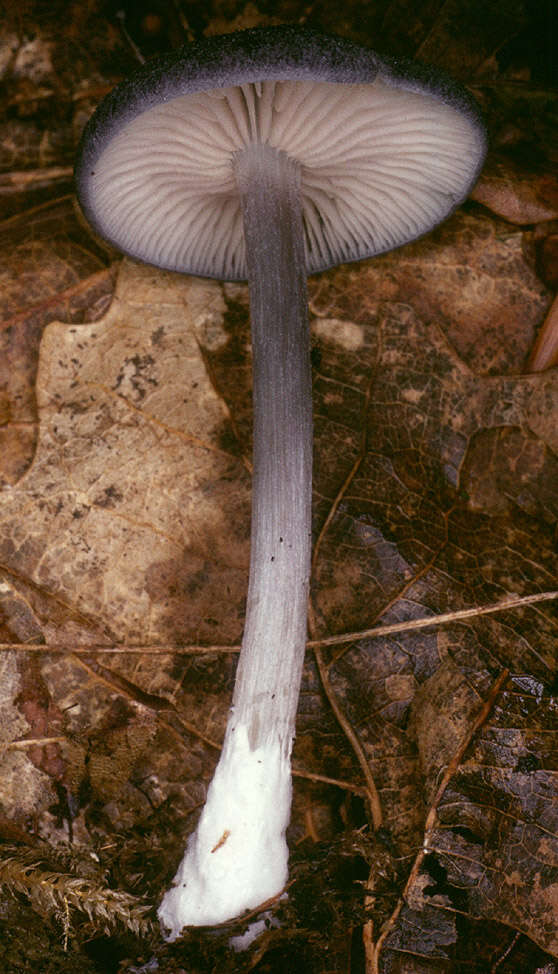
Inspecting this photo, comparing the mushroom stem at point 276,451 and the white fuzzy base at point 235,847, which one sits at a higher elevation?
the mushroom stem at point 276,451

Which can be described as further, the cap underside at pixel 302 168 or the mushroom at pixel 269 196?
the cap underside at pixel 302 168

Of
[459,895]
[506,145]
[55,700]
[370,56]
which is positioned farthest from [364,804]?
[506,145]

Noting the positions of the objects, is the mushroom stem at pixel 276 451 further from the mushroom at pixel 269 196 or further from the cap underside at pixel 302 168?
the cap underside at pixel 302 168

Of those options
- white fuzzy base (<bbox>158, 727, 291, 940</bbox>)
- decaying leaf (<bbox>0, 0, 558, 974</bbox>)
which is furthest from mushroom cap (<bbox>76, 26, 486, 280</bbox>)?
white fuzzy base (<bbox>158, 727, 291, 940</bbox>)

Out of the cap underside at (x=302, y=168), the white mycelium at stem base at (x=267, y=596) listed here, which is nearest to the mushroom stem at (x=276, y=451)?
the white mycelium at stem base at (x=267, y=596)

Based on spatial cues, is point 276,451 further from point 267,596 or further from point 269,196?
point 269,196

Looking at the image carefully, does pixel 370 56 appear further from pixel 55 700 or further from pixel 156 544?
pixel 55 700

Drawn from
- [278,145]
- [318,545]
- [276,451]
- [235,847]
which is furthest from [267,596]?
[278,145]

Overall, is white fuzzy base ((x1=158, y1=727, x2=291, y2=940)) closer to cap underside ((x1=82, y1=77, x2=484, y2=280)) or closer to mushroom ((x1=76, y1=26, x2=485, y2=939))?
mushroom ((x1=76, y1=26, x2=485, y2=939))
